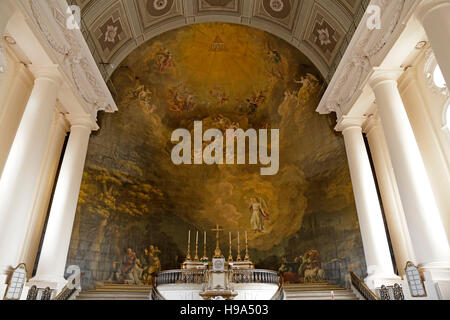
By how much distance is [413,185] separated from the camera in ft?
24.0

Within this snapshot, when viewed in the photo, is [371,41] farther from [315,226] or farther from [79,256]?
[79,256]

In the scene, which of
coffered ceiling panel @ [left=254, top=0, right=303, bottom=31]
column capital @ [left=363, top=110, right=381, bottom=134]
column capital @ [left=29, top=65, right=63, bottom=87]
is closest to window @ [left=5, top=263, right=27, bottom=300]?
column capital @ [left=29, top=65, right=63, bottom=87]

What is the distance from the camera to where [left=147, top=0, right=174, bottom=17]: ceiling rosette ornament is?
1351 centimetres

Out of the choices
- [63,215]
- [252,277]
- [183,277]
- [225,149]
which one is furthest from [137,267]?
[225,149]

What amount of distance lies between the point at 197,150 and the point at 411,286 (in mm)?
13428

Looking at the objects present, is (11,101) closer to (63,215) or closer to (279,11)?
(63,215)

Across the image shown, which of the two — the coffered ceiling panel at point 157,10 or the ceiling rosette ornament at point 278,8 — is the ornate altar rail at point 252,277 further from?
the coffered ceiling panel at point 157,10

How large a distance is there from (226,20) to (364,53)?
818 cm

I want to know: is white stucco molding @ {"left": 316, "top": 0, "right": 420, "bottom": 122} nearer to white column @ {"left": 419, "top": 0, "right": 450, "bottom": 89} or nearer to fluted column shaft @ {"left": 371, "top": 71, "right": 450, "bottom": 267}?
white column @ {"left": 419, "top": 0, "right": 450, "bottom": 89}

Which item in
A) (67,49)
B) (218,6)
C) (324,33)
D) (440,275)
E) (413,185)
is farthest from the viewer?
(218,6)

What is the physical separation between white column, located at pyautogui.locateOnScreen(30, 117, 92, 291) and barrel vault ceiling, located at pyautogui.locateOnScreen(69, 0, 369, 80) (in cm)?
362

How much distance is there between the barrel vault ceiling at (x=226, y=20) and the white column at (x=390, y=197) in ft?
10.4

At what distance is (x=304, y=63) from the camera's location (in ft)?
48.2
